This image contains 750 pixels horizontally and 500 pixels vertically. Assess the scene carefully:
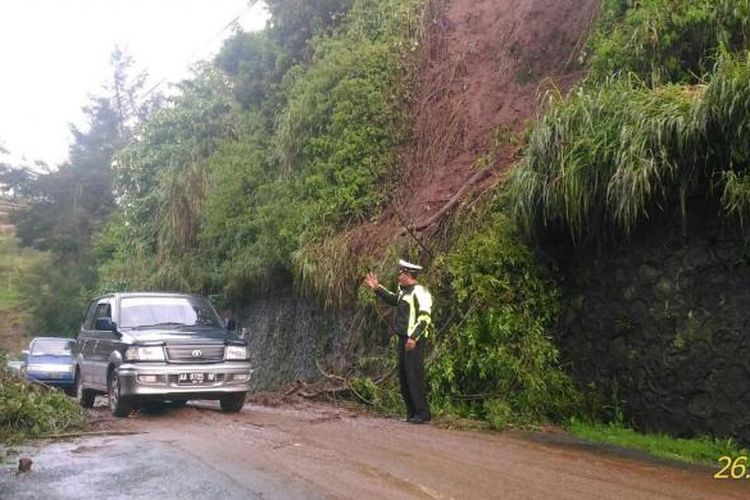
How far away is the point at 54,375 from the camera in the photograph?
2328 centimetres

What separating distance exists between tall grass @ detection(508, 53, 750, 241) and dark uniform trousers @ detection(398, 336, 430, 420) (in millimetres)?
2229

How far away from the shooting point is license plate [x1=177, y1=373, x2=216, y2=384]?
37.9 feet

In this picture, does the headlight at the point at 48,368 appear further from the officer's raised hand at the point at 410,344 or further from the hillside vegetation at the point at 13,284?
the hillside vegetation at the point at 13,284

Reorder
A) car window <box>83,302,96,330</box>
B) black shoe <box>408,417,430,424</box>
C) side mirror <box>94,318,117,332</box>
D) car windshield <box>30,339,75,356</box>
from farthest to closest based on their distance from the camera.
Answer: car windshield <box>30,339,75,356</box> → car window <box>83,302,96,330</box> → side mirror <box>94,318,117,332</box> → black shoe <box>408,417,430,424</box>

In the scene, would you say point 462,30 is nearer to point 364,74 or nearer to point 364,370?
point 364,74

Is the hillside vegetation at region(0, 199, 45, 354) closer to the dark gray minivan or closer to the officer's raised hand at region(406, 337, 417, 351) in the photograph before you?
the dark gray minivan

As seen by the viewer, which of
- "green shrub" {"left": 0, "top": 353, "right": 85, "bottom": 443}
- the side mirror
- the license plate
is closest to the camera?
"green shrub" {"left": 0, "top": 353, "right": 85, "bottom": 443}

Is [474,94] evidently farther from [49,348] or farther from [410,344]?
[49,348]

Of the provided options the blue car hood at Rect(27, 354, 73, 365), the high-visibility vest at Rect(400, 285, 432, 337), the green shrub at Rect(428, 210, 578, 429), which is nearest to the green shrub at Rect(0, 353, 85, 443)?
the high-visibility vest at Rect(400, 285, 432, 337)

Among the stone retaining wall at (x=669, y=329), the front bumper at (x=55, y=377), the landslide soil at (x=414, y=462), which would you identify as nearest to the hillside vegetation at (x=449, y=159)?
the stone retaining wall at (x=669, y=329)

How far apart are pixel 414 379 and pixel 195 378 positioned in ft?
10.5

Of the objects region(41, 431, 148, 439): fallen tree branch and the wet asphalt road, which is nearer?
the wet asphalt road

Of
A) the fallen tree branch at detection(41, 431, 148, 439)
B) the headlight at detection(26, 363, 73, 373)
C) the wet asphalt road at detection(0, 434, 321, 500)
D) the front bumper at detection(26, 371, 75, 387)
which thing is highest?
the wet asphalt road at detection(0, 434, 321, 500)

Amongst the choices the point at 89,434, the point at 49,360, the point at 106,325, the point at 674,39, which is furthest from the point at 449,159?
the point at 49,360
